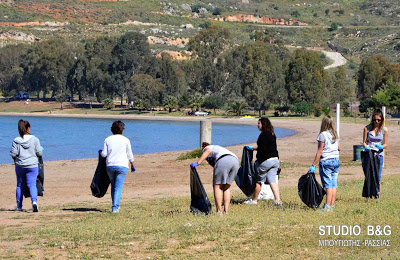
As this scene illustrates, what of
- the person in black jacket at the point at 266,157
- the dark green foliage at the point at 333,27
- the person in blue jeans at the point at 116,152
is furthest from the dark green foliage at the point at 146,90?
the dark green foliage at the point at 333,27

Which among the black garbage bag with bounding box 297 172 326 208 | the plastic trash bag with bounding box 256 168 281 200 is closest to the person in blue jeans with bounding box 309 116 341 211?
the black garbage bag with bounding box 297 172 326 208

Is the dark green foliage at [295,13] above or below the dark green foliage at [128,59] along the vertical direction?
above

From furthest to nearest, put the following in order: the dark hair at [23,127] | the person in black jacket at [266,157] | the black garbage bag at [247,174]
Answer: the dark hair at [23,127]
the black garbage bag at [247,174]
the person in black jacket at [266,157]

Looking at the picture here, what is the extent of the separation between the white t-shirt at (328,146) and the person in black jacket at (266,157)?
0.86 meters

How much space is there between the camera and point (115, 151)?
11133 millimetres

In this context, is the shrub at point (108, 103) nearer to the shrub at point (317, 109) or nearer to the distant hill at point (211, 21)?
the shrub at point (317, 109)

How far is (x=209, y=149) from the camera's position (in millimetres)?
10102

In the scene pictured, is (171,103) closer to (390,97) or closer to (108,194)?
(390,97)

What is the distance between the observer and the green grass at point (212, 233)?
7.94 metres

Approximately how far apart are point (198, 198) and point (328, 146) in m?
2.22

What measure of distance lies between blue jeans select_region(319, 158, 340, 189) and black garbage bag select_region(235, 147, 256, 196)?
137cm

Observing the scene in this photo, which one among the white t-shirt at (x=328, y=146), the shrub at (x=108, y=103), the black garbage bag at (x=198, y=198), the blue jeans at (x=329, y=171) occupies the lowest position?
the shrub at (x=108, y=103)

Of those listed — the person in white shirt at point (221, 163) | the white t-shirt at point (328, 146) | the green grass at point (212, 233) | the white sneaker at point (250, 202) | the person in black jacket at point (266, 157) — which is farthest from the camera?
the white sneaker at point (250, 202)

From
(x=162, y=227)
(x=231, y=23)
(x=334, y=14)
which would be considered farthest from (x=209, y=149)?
(x=334, y=14)
